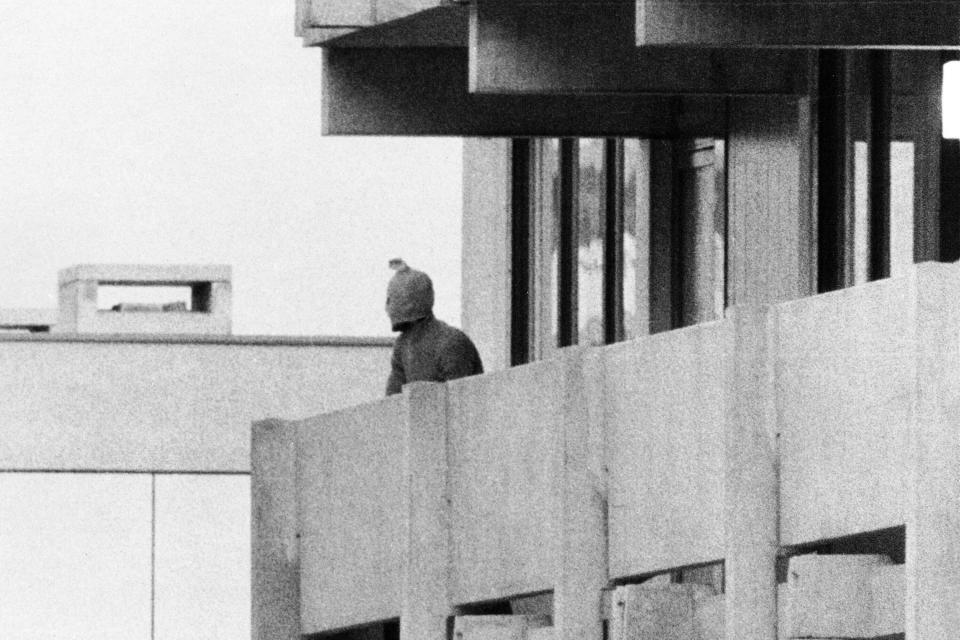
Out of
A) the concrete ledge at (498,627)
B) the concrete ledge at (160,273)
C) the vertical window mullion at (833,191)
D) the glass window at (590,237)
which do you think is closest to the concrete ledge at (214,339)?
the concrete ledge at (160,273)

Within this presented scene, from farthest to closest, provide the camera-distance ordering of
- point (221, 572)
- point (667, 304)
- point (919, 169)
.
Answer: point (221, 572), point (667, 304), point (919, 169)

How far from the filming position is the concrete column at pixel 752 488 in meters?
11.8

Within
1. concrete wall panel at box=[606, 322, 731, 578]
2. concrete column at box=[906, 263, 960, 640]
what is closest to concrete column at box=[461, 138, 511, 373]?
concrete wall panel at box=[606, 322, 731, 578]

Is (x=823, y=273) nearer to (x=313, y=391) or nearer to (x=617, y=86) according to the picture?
(x=617, y=86)

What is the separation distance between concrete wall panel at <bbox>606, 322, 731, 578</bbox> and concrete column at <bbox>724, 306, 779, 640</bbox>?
6.4 inches

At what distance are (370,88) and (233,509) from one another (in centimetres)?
1295

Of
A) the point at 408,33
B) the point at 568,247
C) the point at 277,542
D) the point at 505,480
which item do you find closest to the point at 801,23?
the point at 505,480

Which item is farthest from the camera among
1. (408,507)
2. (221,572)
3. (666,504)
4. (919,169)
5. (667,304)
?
(221,572)

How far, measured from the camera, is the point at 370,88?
20500 mm

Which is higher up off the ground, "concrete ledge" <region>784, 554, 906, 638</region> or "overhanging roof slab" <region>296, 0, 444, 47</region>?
"overhanging roof slab" <region>296, 0, 444, 47</region>

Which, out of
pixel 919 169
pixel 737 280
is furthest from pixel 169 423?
pixel 919 169

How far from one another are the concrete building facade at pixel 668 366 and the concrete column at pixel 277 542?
0.02 m

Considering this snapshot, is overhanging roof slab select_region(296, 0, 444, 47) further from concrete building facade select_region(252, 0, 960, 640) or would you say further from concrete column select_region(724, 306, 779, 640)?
concrete column select_region(724, 306, 779, 640)

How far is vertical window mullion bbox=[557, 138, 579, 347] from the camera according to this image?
22.7 metres
